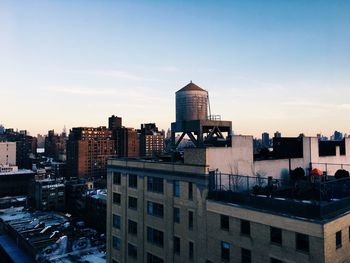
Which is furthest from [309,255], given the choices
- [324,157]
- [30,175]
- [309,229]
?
[30,175]

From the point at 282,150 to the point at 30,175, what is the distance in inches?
5975

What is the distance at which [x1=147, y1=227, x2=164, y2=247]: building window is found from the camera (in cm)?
3089

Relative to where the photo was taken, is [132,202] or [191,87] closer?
[191,87]

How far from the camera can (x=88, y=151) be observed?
171 meters

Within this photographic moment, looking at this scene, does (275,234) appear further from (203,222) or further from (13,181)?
(13,181)

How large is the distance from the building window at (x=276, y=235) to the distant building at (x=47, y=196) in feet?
377

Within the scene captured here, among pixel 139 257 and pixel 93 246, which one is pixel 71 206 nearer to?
pixel 93 246

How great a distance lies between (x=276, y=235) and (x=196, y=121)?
14289 mm

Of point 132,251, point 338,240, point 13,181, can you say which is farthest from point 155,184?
point 13,181

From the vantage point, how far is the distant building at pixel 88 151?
547 feet

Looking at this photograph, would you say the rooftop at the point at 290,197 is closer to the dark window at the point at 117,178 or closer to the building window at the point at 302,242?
the building window at the point at 302,242

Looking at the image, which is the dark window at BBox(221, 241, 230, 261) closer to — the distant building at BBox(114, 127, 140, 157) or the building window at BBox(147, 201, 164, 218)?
the building window at BBox(147, 201, 164, 218)

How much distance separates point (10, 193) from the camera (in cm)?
15112

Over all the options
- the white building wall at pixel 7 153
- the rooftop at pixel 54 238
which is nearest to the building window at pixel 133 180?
the rooftop at pixel 54 238
